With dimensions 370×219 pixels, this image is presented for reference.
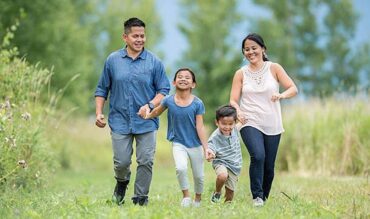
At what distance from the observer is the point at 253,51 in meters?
9.45

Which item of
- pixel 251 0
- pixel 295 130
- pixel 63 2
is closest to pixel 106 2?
pixel 251 0

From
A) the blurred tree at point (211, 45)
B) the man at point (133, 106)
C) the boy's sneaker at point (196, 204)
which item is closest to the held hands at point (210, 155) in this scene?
the boy's sneaker at point (196, 204)

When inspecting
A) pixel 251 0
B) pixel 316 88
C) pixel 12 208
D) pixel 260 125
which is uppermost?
pixel 251 0

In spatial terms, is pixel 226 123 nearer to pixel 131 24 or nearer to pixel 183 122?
pixel 183 122

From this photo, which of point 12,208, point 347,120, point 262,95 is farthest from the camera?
point 347,120

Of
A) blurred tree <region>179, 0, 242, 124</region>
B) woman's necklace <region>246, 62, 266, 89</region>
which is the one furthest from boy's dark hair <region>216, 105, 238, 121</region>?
blurred tree <region>179, 0, 242, 124</region>

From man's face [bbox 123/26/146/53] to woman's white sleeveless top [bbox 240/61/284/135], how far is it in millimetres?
1355

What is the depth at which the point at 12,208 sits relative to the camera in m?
8.80

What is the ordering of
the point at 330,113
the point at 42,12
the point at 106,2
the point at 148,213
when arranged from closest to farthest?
the point at 148,213 < the point at 330,113 < the point at 42,12 < the point at 106,2

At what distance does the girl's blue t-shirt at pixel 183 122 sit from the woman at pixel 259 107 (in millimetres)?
551

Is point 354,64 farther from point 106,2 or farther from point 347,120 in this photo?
point 347,120

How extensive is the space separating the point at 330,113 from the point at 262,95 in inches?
362

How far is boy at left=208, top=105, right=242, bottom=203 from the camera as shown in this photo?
926 centimetres

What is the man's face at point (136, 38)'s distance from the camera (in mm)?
9281
